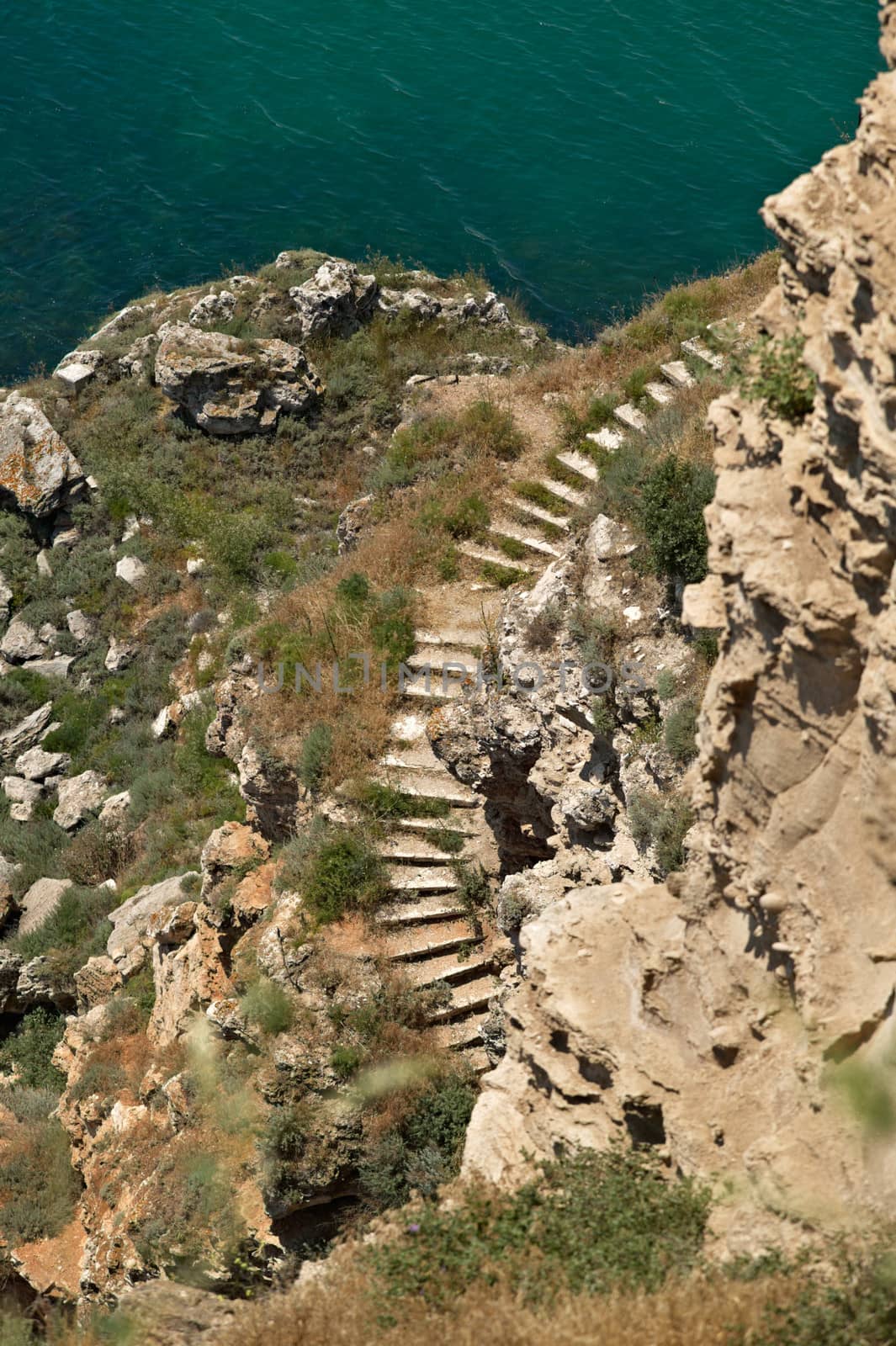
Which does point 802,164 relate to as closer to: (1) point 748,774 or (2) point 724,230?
(2) point 724,230

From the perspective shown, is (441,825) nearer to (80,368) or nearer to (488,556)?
(488,556)

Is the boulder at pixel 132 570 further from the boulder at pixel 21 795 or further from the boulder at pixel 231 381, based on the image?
the boulder at pixel 21 795

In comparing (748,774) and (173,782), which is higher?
(748,774)

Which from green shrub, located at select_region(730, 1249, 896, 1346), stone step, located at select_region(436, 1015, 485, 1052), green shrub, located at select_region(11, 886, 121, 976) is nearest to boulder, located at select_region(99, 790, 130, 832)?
green shrub, located at select_region(11, 886, 121, 976)

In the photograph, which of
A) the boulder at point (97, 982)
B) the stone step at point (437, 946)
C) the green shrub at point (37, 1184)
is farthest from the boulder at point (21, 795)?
the stone step at point (437, 946)

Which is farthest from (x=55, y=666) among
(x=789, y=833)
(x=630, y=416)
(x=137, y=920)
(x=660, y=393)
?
(x=789, y=833)

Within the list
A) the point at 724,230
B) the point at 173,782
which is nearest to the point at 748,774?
the point at 173,782

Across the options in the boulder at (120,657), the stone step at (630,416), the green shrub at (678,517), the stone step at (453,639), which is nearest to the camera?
the green shrub at (678,517)
